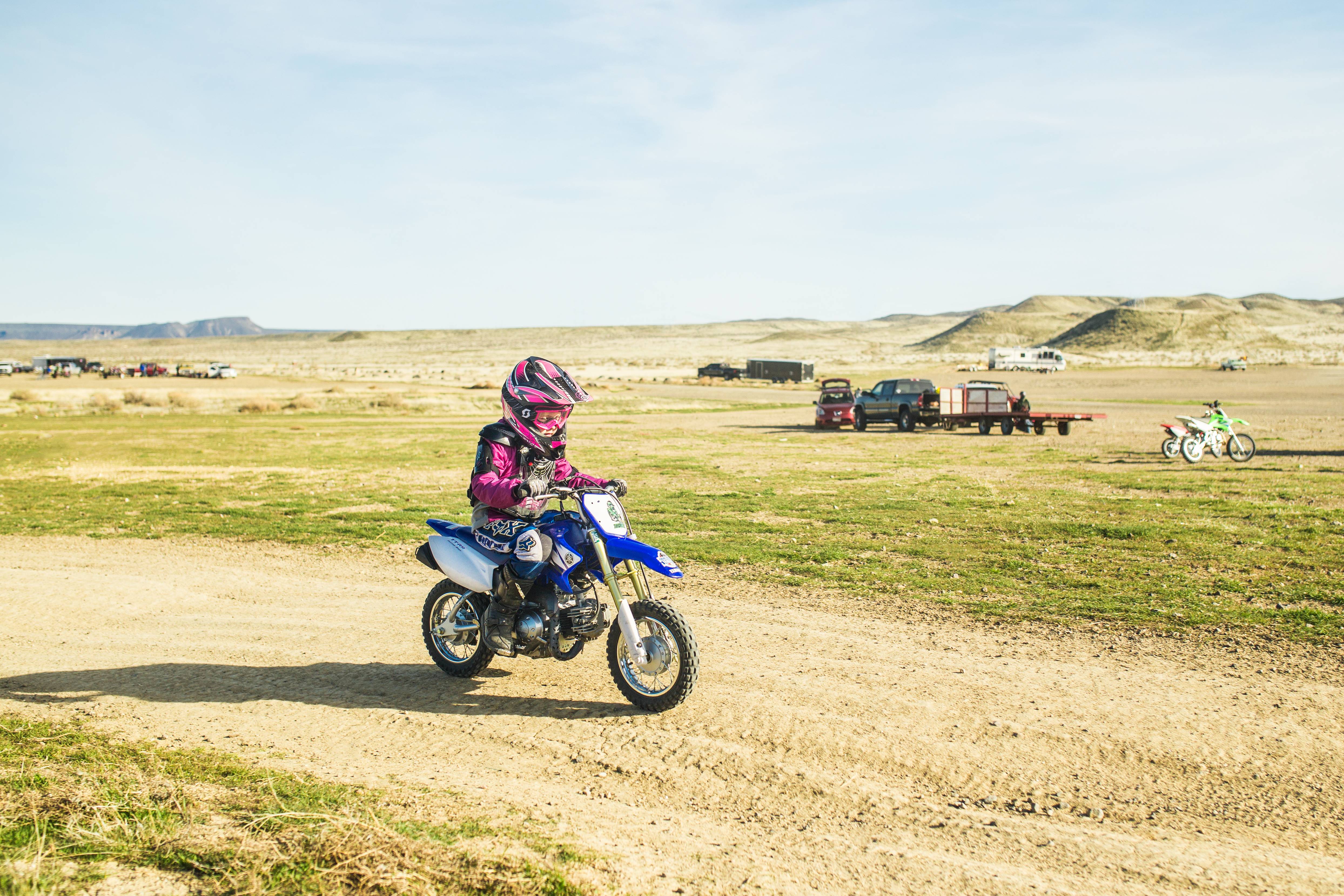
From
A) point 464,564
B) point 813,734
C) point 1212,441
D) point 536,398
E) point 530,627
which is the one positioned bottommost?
point 813,734

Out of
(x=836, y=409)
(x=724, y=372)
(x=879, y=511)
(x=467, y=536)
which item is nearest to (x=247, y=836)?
→ (x=467, y=536)

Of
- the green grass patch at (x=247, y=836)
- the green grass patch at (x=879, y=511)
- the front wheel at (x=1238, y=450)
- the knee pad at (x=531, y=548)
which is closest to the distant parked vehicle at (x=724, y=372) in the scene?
the green grass patch at (x=879, y=511)

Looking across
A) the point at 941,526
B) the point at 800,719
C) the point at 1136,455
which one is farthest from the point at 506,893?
the point at 1136,455

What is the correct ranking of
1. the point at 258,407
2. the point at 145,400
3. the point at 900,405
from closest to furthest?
the point at 900,405
the point at 258,407
the point at 145,400

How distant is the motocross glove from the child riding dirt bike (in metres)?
0.03

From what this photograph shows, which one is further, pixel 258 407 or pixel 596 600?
pixel 258 407

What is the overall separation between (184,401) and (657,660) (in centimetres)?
4894

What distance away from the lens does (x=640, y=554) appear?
557 centimetres

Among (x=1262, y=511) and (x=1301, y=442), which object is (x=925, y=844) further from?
(x=1301, y=442)

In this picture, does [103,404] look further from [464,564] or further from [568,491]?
[568,491]

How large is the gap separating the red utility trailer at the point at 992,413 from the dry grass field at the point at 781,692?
1299cm

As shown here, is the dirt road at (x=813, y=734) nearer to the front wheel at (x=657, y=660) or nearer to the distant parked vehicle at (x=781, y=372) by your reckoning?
the front wheel at (x=657, y=660)

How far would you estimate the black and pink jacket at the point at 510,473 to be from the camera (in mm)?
5695

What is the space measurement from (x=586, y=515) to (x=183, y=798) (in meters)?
2.57
